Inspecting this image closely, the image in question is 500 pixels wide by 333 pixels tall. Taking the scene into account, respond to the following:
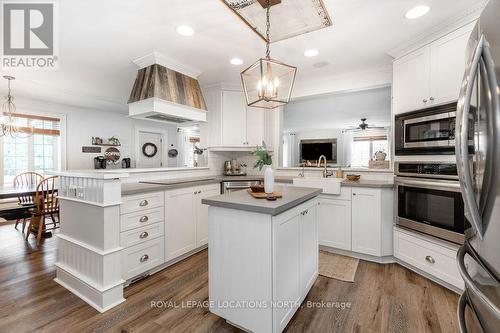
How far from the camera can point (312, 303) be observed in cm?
189

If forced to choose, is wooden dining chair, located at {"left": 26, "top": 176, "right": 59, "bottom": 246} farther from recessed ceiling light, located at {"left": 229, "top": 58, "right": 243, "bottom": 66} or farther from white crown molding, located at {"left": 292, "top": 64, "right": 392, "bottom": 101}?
white crown molding, located at {"left": 292, "top": 64, "right": 392, "bottom": 101}

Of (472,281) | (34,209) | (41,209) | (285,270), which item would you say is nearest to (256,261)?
(285,270)

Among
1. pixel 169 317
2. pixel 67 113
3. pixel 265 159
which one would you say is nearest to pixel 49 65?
pixel 67 113

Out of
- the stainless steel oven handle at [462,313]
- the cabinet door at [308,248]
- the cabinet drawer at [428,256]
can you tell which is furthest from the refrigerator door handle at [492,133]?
the cabinet drawer at [428,256]

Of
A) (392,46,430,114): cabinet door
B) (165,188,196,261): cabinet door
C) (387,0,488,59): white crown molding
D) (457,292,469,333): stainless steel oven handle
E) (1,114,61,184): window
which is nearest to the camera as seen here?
(457,292,469,333): stainless steel oven handle

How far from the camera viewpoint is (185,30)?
220 centimetres

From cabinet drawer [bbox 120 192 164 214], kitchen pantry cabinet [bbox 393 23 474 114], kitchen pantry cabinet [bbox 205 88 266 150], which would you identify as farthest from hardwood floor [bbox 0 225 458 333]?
kitchen pantry cabinet [bbox 205 88 266 150]

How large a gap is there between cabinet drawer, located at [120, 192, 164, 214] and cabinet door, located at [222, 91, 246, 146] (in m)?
1.63

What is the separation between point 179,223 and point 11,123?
3997mm

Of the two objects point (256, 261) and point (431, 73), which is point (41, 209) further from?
point (431, 73)

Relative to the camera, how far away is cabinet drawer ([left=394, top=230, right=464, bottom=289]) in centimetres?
201

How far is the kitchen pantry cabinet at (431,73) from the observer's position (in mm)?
2018

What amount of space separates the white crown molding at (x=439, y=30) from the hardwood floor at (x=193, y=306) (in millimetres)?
2411

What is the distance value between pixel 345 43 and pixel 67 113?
20.0 feet
